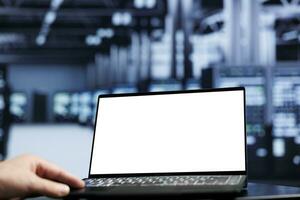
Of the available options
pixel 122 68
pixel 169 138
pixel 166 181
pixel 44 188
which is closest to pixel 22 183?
pixel 44 188

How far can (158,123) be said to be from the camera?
3.46 feet

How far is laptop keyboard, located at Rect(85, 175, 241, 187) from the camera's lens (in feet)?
2.73

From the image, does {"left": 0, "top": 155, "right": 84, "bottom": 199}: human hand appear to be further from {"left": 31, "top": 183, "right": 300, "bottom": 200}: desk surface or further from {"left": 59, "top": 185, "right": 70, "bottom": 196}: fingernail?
{"left": 31, "top": 183, "right": 300, "bottom": 200}: desk surface

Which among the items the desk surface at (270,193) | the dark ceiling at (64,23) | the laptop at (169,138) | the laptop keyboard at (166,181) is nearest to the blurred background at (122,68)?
the dark ceiling at (64,23)

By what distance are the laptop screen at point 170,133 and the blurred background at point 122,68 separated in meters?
2.30

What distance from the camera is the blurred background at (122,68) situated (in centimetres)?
344

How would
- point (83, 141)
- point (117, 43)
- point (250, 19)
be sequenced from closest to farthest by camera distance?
point (83, 141) < point (117, 43) < point (250, 19)

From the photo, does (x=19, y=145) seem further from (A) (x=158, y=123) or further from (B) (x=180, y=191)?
(B) (x=180, y=191)

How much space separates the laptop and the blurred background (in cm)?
230

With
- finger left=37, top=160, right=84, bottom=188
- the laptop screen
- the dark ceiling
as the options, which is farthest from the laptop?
the dark ceiling

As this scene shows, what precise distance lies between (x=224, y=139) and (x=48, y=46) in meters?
2.77

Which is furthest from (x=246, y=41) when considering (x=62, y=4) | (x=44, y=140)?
(x=44, y=140)

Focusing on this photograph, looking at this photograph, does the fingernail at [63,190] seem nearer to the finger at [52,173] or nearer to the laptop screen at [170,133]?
the finger at [52,173]

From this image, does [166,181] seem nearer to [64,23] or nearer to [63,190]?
[63,190]
